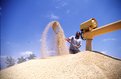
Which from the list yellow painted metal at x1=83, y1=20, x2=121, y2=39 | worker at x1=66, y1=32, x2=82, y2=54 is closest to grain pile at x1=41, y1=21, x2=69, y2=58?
worker at x1=66, y1=32, x2=82, y2=54

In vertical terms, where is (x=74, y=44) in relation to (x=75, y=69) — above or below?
above

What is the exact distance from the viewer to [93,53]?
6.18 ft

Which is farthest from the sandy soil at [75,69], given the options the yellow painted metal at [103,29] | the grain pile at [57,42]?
the grain pile at [57,42]

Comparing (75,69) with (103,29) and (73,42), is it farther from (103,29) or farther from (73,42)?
(73,42)

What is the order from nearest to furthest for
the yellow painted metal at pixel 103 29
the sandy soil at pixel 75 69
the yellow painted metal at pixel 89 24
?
the sandy soil at pixel 75 69 < the yellow painted metal at pixel 103 29 < the yellow painted metal at pixel 89 24

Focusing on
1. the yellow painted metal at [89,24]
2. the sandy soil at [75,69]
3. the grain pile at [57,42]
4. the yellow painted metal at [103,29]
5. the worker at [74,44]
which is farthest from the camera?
the worker at [74,44]

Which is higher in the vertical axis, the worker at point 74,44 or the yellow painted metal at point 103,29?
the yellow painted metal at point 103,29

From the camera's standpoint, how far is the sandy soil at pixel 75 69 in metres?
1.47

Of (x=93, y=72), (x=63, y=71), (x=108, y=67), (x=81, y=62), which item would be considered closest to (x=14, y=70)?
(x=63, y=71)

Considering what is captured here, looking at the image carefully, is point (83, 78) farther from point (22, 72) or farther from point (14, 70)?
point (14, 70)

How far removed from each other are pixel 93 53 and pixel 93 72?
42 centimetres

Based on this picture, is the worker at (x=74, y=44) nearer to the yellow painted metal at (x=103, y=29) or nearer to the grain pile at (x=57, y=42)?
the grain pile at (x=57, y=42)

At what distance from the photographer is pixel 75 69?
1.58 meters

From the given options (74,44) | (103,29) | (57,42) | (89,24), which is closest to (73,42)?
(74,44)
